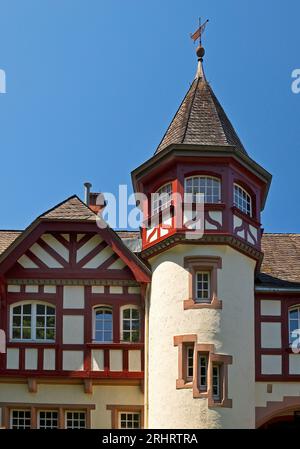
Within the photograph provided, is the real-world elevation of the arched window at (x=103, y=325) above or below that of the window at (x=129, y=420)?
above

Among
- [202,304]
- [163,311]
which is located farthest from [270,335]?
[163,311]

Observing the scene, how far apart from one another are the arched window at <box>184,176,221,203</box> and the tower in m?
0.03

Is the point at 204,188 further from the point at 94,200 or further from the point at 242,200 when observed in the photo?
the point at 94,200

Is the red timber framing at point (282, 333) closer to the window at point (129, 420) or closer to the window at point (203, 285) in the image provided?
the window at point (203, 285)

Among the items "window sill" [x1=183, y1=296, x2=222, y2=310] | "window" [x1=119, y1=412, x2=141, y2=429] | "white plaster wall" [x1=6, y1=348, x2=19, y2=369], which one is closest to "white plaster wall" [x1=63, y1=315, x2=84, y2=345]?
"white plaster wall" [x1=6, y1=348, x2=19, y2=369]

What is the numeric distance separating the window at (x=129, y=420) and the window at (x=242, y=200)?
6.44m

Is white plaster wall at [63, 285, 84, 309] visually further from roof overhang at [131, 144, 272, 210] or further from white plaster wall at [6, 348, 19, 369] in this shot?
roof overhang at [131, 144, 272, 210]

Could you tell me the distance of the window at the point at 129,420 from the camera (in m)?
30.0

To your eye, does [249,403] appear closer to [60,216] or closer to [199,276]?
[199,276]

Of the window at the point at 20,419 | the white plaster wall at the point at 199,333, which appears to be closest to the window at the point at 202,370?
the white plaster wall at the point at 199,333

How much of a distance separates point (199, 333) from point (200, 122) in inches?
253
